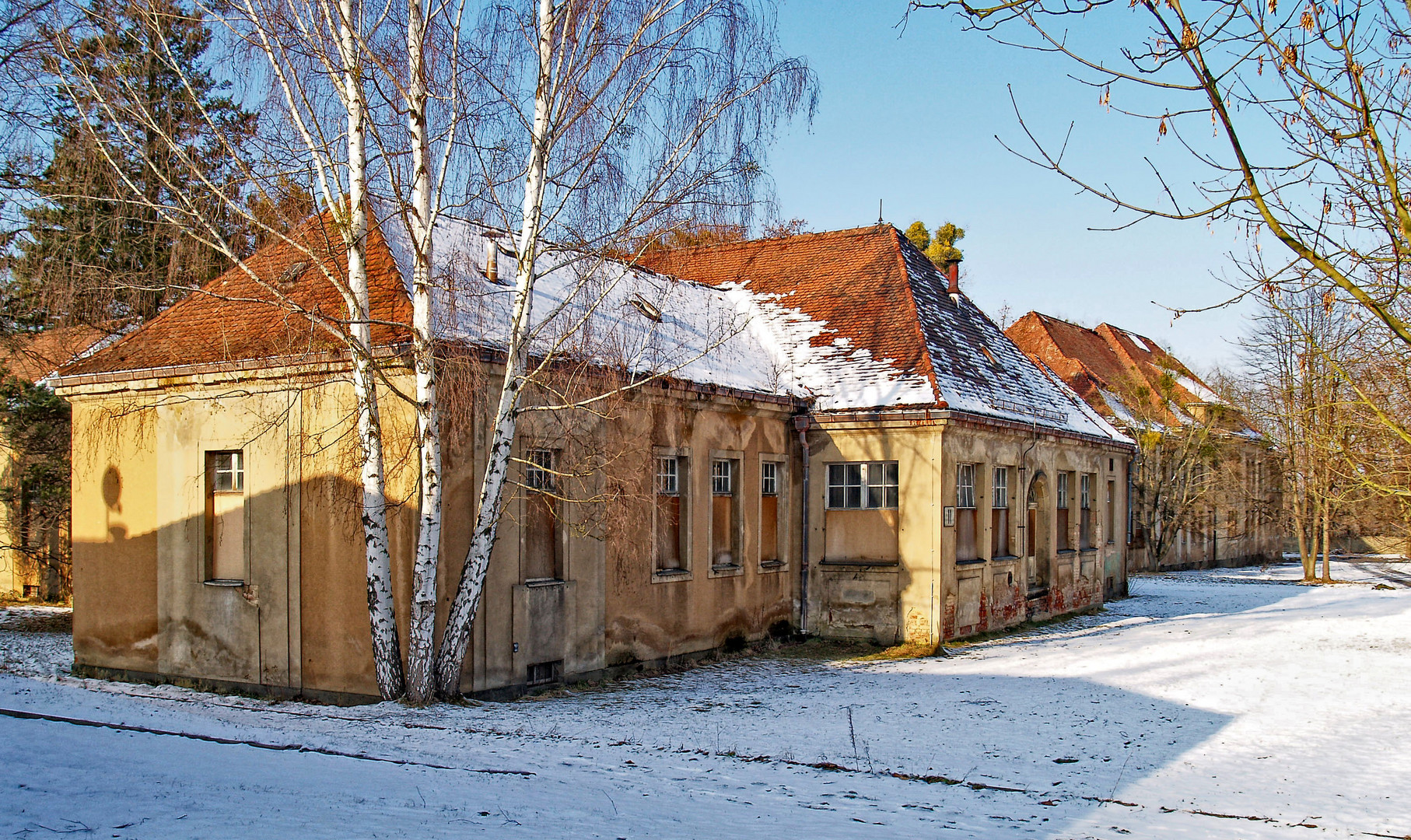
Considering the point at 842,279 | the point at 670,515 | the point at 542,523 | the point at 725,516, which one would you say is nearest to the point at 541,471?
the point at 542,523

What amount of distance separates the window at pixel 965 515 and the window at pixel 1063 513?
15.1ft

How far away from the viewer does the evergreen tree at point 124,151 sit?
11.4m

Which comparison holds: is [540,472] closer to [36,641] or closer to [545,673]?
[545,673]

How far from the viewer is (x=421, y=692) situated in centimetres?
1157

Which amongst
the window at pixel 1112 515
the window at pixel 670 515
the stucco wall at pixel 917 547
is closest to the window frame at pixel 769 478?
the stucco wall at pixel 917 547

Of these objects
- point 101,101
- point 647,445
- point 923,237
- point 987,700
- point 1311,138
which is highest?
point 923,237

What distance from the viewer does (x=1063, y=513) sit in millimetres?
22922

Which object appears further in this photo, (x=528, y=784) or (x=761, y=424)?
(x=761, y=424)

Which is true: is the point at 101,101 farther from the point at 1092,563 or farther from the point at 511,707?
the point at 1092,563

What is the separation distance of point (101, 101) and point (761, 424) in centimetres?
997

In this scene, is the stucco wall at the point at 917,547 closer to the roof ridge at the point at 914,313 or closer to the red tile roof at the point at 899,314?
the red tile roof at the point at 899,314

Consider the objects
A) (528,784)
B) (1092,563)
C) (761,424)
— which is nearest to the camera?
(528,784)

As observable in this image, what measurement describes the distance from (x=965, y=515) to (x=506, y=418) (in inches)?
372

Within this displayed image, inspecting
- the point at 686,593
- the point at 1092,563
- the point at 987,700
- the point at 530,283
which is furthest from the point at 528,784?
the point at 1092,563
